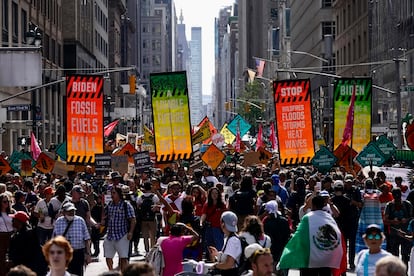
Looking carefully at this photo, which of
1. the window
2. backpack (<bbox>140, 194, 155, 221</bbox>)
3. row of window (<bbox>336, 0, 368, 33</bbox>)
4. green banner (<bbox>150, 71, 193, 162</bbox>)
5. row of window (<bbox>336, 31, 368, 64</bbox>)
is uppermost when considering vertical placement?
the window

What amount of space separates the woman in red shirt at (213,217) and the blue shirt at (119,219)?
4.73 feet

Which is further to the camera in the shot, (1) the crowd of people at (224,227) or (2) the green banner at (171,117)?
(2) the green banner at (171,117)

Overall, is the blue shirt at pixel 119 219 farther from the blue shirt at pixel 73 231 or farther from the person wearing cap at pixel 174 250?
the person wearing cap at pixel 174 250

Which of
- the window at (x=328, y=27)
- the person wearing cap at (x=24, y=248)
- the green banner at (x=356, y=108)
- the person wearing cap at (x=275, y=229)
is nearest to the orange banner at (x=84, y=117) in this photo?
the green banner at (x=356, y=108)

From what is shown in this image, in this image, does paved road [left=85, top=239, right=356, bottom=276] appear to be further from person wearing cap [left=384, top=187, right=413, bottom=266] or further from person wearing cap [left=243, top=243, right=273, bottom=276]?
person wearing cap [left=243, top=243, right=273, bottom=276]

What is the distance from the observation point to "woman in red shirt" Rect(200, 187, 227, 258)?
17.8m

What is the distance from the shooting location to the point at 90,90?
28.8m

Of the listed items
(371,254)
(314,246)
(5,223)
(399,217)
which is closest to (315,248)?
(314,246)

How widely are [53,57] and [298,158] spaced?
41263 mm

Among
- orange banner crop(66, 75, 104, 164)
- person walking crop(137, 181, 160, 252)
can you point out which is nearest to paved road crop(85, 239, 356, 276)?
person walking crop(137, 181, 160, 252)

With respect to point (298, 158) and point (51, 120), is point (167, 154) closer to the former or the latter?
point (298, 158)

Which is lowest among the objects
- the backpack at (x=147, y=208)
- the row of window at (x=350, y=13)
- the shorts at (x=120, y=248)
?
the shorts at (x=120, y=248)

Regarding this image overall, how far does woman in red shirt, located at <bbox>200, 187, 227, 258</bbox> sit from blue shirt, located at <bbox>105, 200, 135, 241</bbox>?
1.44 m

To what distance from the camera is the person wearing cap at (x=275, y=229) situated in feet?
47.9
